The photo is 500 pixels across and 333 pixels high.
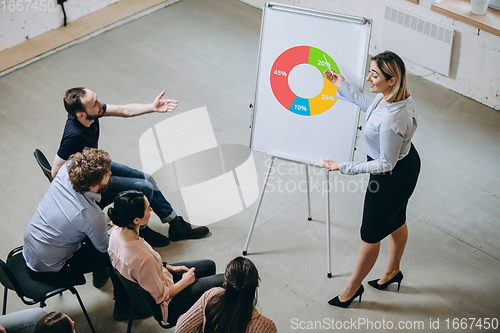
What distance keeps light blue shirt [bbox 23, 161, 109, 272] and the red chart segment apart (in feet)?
4.02

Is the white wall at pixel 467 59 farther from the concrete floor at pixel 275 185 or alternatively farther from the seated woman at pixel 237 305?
the seated woman at pixel 237 305

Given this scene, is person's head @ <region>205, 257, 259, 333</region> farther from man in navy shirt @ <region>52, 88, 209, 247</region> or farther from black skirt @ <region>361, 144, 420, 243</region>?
man in navy shirt @ <region>52, 88, 209, 247</region>

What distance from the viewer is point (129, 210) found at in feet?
7.46

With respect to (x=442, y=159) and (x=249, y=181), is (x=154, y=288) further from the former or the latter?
(x=442, y=159)

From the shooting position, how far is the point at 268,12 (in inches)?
112

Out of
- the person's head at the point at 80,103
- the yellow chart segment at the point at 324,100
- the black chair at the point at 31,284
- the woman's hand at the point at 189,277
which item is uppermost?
the yellow chart segment at the point at 324,100

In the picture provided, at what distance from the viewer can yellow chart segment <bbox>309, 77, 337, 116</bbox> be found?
282cm

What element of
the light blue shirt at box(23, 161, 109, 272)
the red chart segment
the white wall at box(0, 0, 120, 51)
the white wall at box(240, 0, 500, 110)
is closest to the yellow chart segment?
the red chart segment

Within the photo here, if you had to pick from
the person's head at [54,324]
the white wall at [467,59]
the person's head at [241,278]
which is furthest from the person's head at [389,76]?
the white wall at [467,59]

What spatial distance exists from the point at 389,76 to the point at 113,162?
195 cm

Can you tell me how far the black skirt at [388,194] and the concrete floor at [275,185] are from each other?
61 centimetres

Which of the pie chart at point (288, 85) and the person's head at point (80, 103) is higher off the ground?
the pie chart at point (288, 85)

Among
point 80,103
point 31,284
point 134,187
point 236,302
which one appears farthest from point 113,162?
point 236,302

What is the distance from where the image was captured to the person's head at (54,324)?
1.92 metres
